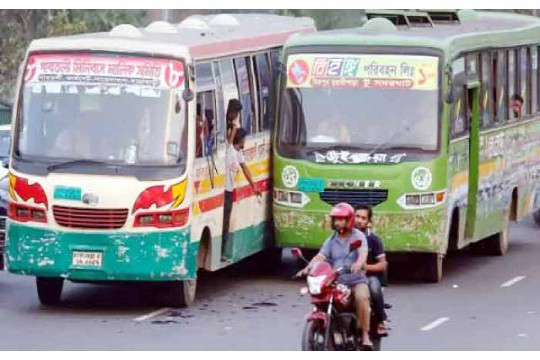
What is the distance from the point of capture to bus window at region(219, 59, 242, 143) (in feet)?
64.4

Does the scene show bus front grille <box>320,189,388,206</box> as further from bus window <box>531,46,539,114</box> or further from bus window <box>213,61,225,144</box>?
bus window <box>531,46,539,114</box>

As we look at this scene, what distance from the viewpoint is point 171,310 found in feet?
60.7

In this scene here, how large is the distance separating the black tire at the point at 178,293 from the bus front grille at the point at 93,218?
105cm

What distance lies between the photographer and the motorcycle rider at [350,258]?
13.9 metres

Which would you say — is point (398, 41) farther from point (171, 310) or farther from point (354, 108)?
point (171, 310)

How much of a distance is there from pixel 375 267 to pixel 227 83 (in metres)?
5.97

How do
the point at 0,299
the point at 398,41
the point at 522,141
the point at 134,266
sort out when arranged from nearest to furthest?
the point at 134,266 → the point at 0,299 → the point at 398,41 → the point at 522,141

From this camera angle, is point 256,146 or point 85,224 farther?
point 256,146

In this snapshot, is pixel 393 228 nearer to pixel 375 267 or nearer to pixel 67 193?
pixel 67 193

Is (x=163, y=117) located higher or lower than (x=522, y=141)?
higher

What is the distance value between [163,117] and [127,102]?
0.40 meters

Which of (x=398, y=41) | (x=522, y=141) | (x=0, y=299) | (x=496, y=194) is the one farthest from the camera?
(x=522, y=141)

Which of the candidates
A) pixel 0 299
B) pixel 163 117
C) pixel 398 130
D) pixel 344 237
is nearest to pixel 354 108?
pixel 398 130

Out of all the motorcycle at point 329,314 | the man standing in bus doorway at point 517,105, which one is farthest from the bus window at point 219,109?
the man standing in bus doorway at point 517,105
